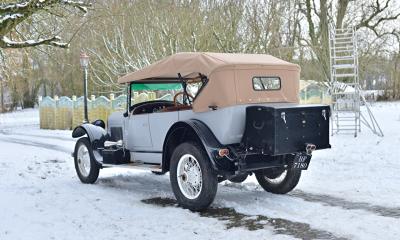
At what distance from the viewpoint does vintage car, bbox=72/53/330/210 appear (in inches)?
255

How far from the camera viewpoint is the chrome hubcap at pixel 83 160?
9.15 m

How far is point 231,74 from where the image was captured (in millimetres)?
6801

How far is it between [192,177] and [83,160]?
10.3 feet

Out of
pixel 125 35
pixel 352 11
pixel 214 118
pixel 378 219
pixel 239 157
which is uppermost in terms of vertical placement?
pixel 352 11

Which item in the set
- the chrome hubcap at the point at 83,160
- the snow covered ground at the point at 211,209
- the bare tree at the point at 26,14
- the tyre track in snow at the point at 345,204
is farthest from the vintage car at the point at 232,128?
the bare tree at the point at 26,14

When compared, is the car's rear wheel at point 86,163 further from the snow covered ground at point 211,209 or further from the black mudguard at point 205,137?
the black mudguard at point 205,137

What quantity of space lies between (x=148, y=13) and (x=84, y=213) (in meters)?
16.0

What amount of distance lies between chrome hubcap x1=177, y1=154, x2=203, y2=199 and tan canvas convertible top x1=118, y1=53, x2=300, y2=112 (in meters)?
0.69

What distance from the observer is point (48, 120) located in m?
26.4

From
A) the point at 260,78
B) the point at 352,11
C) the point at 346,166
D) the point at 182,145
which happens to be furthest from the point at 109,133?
the point at 352,11

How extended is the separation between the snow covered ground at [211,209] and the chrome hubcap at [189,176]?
27cm

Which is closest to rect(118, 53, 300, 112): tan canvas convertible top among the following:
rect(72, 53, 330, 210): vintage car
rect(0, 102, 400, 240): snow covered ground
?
rect(72, 53, 330, 210): vintage car

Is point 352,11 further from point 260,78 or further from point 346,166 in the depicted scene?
point 260,78

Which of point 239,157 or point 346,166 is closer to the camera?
point 239,157
